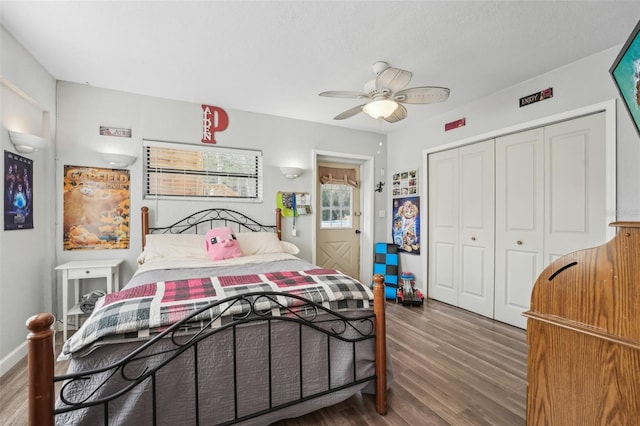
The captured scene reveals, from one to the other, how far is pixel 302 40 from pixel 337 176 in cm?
241

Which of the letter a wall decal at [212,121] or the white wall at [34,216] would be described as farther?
the letter a wall decal at [212,121]

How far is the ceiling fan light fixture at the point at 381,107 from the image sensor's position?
7.77ft

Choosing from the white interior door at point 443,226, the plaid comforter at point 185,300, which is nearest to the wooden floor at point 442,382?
the plaid comforter at point 185,300

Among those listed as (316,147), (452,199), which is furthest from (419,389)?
(316,147)

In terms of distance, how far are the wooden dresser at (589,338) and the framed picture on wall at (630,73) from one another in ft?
3.46

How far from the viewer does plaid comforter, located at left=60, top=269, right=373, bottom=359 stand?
122 centimetres

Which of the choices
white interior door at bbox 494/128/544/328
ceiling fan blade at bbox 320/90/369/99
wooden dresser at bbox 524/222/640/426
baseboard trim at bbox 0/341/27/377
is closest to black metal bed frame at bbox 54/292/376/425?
wooden dresser at bbox 524/222/640/426

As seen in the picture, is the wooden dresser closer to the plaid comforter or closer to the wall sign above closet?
the plaid comforter

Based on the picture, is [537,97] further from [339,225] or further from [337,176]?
[339,225]

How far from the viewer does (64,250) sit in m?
2.83

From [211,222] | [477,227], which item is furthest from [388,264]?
[211,222]

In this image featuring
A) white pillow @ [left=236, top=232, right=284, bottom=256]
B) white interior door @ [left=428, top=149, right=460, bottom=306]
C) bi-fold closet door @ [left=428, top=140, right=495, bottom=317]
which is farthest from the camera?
white interior door @ [left=428, top=149, right=460, bottom=306]

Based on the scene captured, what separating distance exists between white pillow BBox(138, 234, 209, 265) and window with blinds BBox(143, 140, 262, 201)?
1.98 feet

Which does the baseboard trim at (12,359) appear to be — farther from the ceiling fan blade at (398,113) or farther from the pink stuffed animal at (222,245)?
the ceiling fan blade at (398,113)
